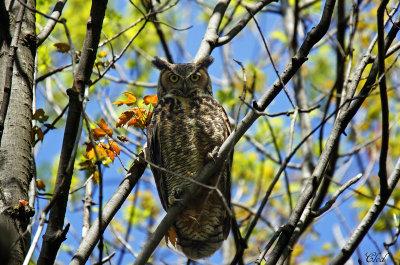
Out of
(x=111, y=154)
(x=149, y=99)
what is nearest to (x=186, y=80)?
(x=149, y=99)

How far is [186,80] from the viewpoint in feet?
11.2

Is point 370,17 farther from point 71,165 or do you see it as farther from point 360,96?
point 71,165

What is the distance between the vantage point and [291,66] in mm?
2117

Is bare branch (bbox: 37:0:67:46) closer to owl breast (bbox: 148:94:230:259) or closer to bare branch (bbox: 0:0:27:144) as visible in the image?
bare branch (bbox: 0:0:27:144)

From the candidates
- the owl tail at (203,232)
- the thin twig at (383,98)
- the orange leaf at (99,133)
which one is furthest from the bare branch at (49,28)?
the thin twig at (383,98)

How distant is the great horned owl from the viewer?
3.16 meters

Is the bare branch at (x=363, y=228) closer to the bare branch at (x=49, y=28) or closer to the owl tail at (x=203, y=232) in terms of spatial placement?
the owl tail at (x=203, y=232)

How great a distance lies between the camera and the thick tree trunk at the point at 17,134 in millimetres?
1857

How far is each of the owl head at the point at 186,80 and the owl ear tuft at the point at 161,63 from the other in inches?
0.8

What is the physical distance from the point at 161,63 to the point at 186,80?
40 centimetres

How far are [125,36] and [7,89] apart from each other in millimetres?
3297

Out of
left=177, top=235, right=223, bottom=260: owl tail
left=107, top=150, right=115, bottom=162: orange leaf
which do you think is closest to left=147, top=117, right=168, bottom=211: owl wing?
left=177, top=235, right=223, bottom=260: owl tail

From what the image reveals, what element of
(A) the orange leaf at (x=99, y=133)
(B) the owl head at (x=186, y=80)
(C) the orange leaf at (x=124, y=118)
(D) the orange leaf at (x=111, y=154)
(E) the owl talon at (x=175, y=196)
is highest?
(B) the owl head at (x=186, y=80)

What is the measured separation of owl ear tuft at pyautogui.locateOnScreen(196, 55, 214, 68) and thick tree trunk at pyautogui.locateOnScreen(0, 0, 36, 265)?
4.06 ft
